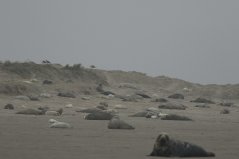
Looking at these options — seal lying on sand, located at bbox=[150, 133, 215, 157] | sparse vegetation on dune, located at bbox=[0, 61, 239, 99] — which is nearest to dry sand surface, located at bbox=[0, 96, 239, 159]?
seal lying on sand, located at bbox=[150, 133, 215, 157]

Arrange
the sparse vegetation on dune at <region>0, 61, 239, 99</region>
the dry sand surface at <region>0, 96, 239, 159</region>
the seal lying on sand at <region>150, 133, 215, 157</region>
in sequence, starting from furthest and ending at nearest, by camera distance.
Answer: the sparse vegetation on dune at <region>0, 61, 239, 99</region> → the dry sand surface at <region>0, 96, 239, 159</region> → the seal lying on sand at <region>150, 133, 215, 157</region>

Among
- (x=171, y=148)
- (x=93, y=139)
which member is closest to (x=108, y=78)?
(x=93, y=139)

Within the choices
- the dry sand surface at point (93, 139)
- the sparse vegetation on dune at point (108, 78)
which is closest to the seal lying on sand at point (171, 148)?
the dry sand surface at point (93, 139)

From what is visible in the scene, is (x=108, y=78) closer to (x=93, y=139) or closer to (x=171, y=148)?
(x=93, y=139)

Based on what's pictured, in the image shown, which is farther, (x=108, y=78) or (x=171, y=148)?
(x=108, y=78)

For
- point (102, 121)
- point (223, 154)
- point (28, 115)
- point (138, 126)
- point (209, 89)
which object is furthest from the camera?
point (209, 89)

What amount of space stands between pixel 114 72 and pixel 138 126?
3732 cm

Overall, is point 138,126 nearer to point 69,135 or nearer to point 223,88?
point 69,135

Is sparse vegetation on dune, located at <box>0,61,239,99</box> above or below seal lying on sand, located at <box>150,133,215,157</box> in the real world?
above

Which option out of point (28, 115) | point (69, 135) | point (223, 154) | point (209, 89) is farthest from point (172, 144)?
point (209, 89)

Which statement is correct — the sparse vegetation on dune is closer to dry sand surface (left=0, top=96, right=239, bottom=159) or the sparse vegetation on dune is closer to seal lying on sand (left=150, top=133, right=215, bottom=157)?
dry sand surface (left=0, top=96, right=239, bottom=159)

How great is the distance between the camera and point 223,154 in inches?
323

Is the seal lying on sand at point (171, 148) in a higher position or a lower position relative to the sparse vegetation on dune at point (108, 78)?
lower

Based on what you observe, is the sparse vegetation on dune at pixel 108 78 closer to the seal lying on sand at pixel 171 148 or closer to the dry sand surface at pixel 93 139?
the dry sand surface at pixel 93 139
